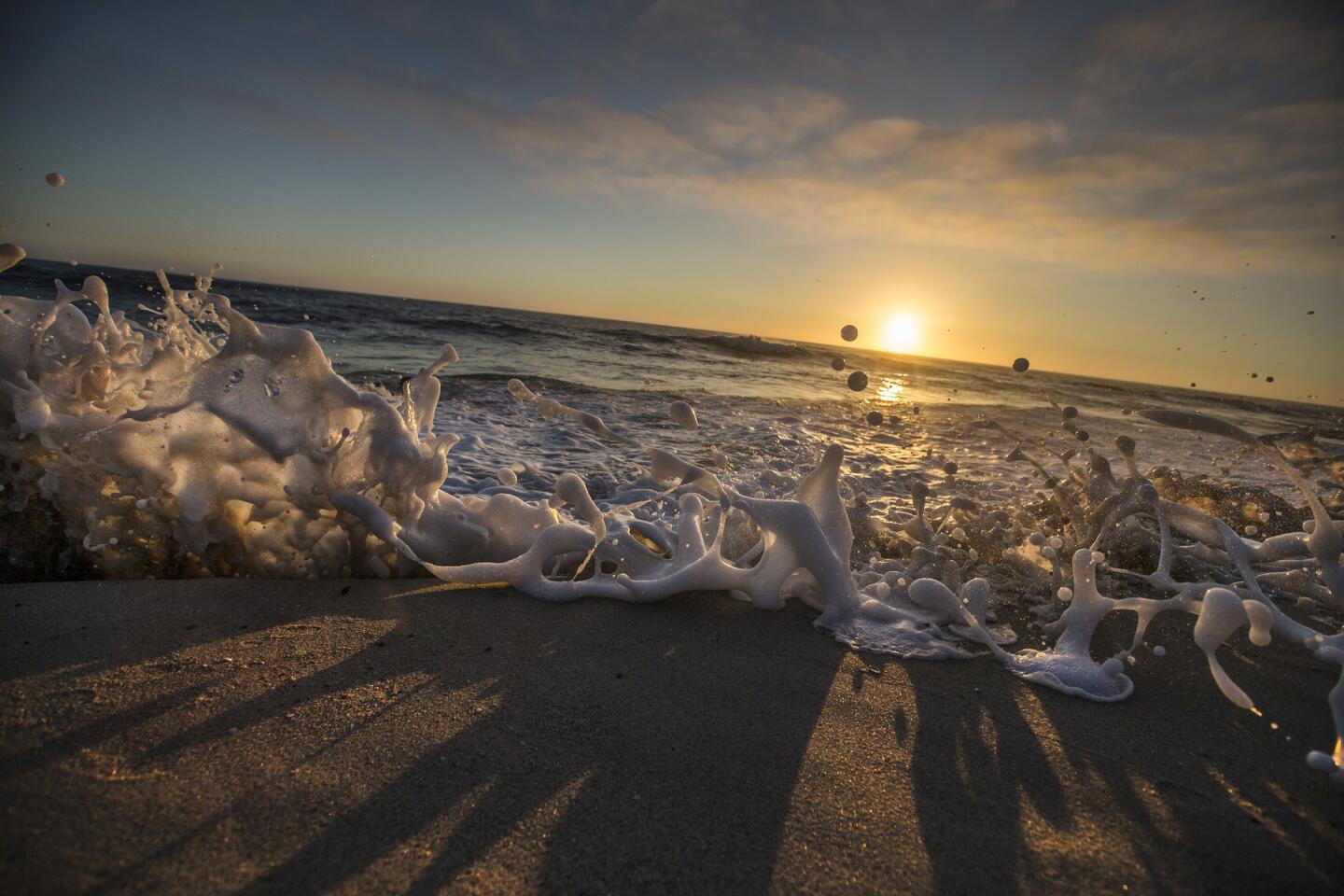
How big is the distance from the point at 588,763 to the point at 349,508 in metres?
1.30

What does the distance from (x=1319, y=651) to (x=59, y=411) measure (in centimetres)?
339

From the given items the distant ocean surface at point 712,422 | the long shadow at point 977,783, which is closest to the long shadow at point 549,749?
the long shadow at point 977,783

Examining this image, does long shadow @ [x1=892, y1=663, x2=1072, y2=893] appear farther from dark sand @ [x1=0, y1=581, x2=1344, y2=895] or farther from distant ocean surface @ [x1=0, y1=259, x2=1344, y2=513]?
distant ocean surface @ [x1=0, y1=259, x2=1344, y2=513]

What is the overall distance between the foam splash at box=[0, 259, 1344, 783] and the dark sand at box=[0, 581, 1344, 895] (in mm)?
219

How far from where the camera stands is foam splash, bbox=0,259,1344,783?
1866 millimetres

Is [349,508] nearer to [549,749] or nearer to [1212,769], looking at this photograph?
[549,749]

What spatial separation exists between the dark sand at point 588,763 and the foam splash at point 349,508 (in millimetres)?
219

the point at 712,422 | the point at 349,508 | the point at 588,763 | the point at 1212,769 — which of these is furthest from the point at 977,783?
the point at 712,422

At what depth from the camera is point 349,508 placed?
6.77 feet

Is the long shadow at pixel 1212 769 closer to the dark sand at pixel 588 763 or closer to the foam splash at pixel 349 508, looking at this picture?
the dark sand at pixel 588 763

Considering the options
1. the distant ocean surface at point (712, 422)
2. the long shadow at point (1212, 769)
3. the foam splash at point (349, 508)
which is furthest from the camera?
the distant ocean surface at point (712, 422)

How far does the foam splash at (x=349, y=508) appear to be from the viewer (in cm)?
187

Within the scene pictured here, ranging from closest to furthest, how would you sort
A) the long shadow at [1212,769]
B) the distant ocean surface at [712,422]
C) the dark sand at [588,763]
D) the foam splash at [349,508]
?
the dark sand at [588,763]
the long shadow at [1212,769]
the foam splash at [349,508]
the distant ocean surface at [712,422]

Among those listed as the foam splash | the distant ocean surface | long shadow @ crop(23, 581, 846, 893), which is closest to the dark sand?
long shadow @ crop(23, 581, 846, 893)
